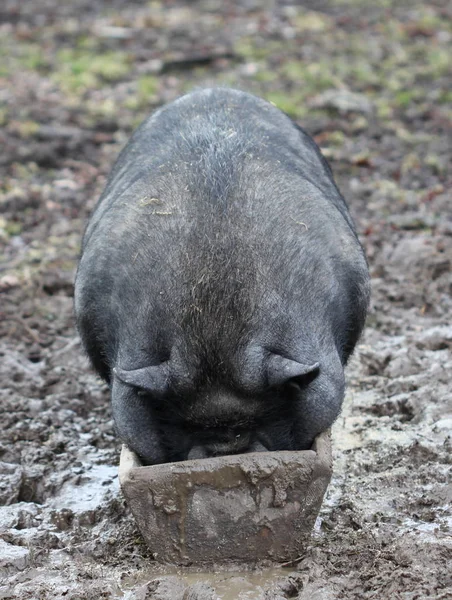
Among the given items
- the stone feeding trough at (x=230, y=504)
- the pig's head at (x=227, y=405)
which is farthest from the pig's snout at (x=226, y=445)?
the stone feeding trough at (x=230, y=504)

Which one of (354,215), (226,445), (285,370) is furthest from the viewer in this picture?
(354,215)

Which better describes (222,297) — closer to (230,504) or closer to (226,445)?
(226,445)

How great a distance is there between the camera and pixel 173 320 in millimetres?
4293

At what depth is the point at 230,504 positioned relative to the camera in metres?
4.28

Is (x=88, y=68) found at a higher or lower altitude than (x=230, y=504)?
lower

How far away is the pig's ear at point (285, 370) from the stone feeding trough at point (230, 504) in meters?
0.35

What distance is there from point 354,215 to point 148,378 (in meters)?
4.56

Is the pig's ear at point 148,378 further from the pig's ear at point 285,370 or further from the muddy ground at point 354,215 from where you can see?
the muddy ground at point 354,215

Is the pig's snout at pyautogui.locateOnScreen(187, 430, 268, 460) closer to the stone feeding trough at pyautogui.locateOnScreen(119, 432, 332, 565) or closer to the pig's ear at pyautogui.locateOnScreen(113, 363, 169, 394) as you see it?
the stone feeding trough at pyautogui.locateOnScreen(119, 432, 332, 565)

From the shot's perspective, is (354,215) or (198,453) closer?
(198,453)

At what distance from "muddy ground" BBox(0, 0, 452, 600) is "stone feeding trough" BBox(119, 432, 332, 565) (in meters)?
0.10

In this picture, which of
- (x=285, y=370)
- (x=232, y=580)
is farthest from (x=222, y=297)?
(x=232, y=580)

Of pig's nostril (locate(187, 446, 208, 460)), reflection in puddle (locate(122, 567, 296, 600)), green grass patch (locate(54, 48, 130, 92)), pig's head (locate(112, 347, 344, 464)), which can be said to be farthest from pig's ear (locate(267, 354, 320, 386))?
green grass patch (locate(54, 48, 130, 92))

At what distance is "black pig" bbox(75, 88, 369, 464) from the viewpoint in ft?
13.8
